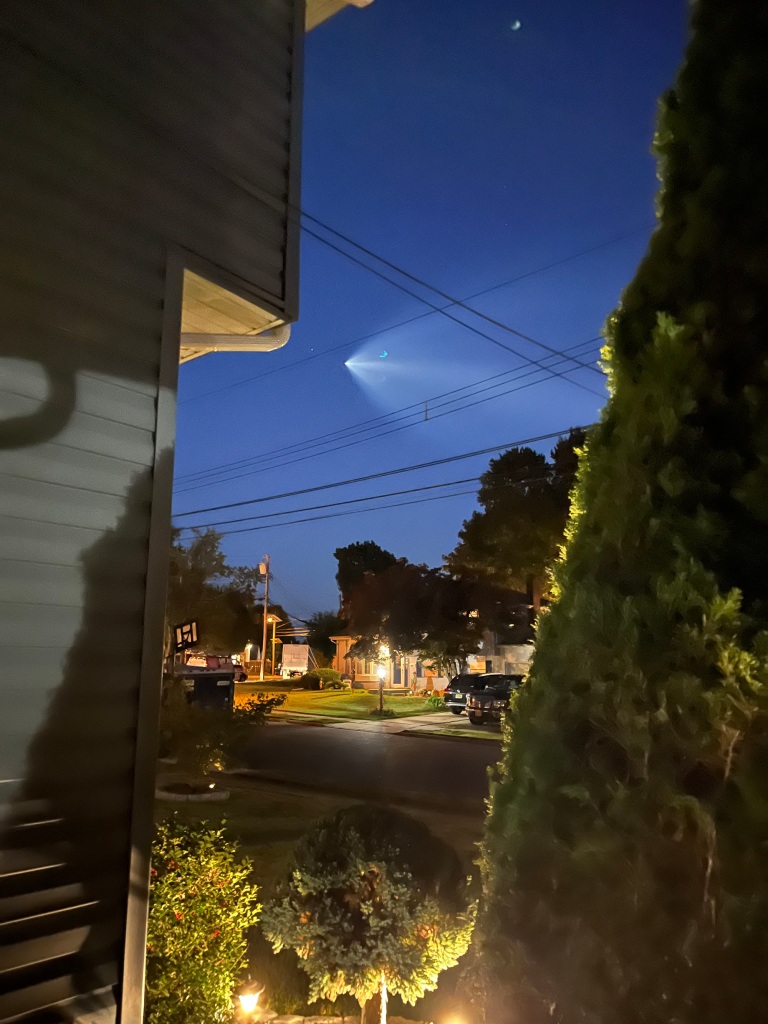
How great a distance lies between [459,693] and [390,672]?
19.1 metres

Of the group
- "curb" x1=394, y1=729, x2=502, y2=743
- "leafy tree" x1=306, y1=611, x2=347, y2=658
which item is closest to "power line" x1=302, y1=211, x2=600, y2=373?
"curb" x1=394, y1=729, x2=502, y2=743

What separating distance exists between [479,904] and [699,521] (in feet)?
3.96

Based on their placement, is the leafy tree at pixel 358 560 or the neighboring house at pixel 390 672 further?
the leafy tree at pixel 358 560

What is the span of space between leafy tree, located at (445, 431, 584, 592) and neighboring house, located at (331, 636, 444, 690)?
10.8 m

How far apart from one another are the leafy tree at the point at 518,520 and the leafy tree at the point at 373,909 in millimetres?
21270

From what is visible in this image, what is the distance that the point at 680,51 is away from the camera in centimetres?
213

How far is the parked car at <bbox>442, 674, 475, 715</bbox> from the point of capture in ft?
75.7

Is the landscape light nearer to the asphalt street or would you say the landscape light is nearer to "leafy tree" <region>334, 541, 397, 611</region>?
the asphalt street

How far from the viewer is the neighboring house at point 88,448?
8.46 ft

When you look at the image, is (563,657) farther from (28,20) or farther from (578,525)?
(28,20)

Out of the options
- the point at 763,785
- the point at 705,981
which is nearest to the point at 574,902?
the point at 705,981

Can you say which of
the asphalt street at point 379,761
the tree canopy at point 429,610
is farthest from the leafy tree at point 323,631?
the asphalt street at point 379,761

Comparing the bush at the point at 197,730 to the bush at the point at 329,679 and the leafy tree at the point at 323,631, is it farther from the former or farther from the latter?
the leafy tree at the point at 323,631

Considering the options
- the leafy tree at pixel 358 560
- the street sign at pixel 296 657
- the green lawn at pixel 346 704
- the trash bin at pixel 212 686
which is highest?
the leafy tree at pixel 358 560
